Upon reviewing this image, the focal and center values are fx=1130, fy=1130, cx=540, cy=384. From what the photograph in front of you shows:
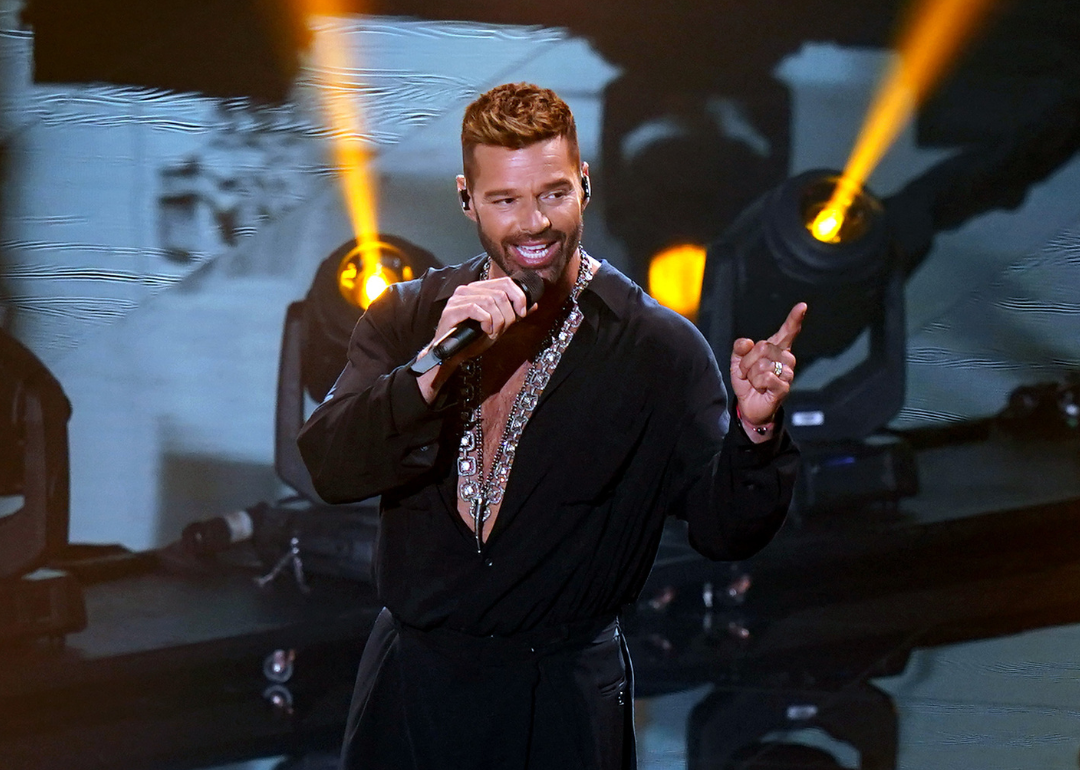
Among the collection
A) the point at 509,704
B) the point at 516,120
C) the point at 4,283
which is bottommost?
the point at 509,704

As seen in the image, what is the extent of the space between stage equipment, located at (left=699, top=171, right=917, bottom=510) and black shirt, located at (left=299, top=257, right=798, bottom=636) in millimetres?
3124

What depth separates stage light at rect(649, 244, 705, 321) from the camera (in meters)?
4.73

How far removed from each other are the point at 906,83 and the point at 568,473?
12.4ft

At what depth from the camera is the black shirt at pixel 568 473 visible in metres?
1.40

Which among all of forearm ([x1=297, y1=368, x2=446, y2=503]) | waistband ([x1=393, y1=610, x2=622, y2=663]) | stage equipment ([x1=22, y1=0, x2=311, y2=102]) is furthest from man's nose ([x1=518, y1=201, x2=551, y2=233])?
stage equipment ([x1=22, y1=0, x2=311, y2=102])

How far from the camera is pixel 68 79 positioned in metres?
4.18

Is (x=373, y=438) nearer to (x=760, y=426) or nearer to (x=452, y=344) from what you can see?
(x=452, y=344)

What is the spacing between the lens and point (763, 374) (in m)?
1.33

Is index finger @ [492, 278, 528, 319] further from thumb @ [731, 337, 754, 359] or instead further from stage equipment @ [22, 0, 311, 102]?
stage equipment @ [22, 0, 311, 102]

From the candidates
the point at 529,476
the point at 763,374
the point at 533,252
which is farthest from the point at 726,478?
the point at 533,252

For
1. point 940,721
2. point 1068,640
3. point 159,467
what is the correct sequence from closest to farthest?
point 940,721 < point 1068,640 < point 159,467

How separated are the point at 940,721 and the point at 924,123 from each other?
257 centimetres

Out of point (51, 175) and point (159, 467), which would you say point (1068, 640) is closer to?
point (159, 467)

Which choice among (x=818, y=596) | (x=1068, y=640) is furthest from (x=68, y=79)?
(x=1068, y=640)
